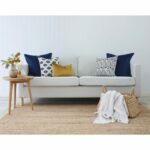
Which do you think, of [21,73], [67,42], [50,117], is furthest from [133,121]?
[67,42]

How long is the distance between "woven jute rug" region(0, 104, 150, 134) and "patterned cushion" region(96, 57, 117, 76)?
0.81 meters

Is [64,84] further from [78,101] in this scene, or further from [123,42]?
[123,42]

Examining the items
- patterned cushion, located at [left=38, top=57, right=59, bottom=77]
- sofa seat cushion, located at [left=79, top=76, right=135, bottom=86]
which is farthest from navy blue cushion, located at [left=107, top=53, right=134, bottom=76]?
patterned cushion, located at [left=38, top=57, right=59, bottom=77]

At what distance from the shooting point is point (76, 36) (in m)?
5.69

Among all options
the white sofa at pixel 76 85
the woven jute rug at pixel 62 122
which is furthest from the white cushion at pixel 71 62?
the woven jute rug at pixel 62 122

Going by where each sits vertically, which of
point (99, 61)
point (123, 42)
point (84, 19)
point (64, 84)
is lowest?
point (64, 84)

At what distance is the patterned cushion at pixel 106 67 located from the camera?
5074 mm

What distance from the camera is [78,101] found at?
529 cm

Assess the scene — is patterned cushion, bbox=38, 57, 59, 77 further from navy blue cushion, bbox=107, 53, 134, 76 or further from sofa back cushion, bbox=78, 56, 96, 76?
navy blue cushion, bbox=107, 53, 134, 76

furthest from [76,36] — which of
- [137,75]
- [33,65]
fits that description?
[137,75]

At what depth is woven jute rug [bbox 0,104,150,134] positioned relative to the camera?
321cm

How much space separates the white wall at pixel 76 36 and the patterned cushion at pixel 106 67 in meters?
0.55

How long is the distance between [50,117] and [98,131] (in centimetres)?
94

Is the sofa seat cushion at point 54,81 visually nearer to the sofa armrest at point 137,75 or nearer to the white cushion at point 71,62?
the white cushion at point 71,62
